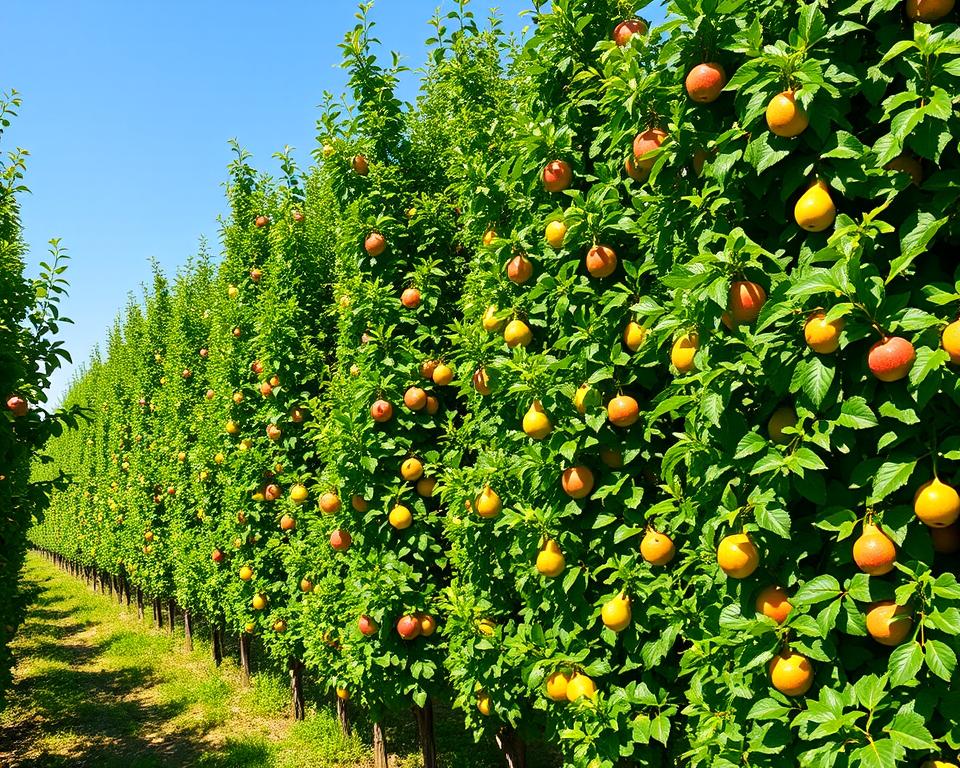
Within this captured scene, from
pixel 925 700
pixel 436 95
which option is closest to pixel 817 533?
pixel 925 700

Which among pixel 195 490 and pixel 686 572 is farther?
pixel 195 490

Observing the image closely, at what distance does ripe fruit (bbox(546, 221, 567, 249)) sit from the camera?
3.92 metres

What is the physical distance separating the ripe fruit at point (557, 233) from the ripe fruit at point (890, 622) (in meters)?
2.61

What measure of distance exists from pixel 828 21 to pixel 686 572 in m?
2.81

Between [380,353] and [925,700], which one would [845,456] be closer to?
[925,700]

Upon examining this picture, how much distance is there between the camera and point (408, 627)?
6.05 meters

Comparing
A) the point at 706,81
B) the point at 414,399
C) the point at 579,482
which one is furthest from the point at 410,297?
the point at 706,81

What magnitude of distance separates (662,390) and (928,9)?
2.04 meters

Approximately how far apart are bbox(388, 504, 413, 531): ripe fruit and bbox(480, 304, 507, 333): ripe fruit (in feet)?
7.69

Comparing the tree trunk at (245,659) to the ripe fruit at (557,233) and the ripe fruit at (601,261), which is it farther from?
the ripe fruit at (601,261)

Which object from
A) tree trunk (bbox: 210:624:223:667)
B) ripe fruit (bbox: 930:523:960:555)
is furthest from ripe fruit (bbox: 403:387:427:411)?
tree trunk (bbox: 210:624:223:667)

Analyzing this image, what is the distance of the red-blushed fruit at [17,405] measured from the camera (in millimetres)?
5625

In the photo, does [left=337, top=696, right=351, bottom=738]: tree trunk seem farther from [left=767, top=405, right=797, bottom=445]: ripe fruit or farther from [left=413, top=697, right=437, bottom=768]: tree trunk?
[left=767, top=405, right=797, bottom=445]: ripe fruit

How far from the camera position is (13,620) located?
9000mm
